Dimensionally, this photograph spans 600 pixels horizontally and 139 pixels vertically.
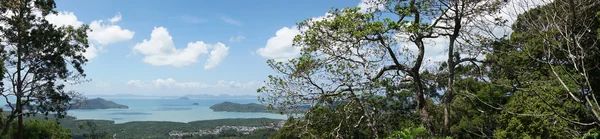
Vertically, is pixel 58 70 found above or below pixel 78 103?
above

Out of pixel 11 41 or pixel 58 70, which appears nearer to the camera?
pixel 11 41

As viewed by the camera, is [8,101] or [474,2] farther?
[8,101]

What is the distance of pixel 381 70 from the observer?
625 cm

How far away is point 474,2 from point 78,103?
15111 millimetres

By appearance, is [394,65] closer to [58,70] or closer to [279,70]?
[279,70]

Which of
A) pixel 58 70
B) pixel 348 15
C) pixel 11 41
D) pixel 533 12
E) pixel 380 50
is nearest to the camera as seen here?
pixel 533 12

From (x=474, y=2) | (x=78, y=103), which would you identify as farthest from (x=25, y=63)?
(x=474, y=2)

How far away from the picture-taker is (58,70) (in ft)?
48.3

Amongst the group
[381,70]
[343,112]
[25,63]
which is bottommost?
[343,112]

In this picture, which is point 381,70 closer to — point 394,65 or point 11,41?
point 394,65

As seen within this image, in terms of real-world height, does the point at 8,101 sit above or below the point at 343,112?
above

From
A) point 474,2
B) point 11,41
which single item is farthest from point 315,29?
point 11,41

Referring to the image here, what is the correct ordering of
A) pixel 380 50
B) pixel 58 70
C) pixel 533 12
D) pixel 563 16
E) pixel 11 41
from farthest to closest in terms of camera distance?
1. pixel 58 70
2. pixel 11 41
3. pixel 380 50
4. pixel 533 12
5. pixel 563 16

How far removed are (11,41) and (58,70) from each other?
193cm
